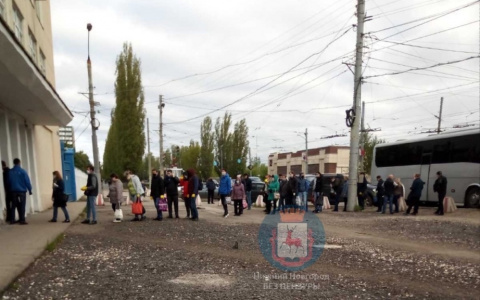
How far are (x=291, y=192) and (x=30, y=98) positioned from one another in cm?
951

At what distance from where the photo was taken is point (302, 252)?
7.70 meters

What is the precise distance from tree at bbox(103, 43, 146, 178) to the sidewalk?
98.0ft

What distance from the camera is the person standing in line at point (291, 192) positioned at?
14730 mm

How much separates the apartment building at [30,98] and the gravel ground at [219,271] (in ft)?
12.6

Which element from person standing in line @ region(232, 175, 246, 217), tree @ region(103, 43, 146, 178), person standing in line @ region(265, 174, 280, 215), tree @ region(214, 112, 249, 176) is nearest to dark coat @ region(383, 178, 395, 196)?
person standing in line @ region(265, 174, 280, 215)

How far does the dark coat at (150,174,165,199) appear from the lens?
12383 mm

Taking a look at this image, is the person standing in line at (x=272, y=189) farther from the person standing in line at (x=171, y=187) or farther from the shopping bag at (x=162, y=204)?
the shopping bag at (x=162, y=204)

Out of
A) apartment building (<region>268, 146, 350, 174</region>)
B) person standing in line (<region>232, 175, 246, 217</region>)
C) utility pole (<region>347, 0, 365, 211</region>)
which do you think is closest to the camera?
person standing in line (<region>232, 175, 246, 217</region>)

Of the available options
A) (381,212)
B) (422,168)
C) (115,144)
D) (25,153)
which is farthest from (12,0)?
(115,144)

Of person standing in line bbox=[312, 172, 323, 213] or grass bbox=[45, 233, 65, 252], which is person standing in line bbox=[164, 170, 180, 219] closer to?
grass bbox=[45, 233, 65, 252]

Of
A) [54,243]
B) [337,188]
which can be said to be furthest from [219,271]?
[337,188]

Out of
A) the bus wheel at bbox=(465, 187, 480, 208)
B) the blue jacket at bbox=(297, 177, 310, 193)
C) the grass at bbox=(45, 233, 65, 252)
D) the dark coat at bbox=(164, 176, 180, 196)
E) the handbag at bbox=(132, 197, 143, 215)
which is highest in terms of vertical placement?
the dark coat at bbox=(164, 176, 180, 196)

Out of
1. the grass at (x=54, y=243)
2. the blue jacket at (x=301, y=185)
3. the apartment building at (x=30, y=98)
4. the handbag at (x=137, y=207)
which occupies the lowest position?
the grass at (x=54, y=243)

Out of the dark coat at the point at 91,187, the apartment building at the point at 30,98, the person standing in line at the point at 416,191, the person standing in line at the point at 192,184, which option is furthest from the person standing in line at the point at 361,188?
the apartment building at the point at 30,98
